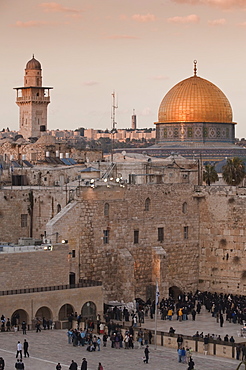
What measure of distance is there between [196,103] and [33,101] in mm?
16049

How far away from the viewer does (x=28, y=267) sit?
3878cm

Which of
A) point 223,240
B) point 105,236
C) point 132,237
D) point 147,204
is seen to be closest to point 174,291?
point 223,240

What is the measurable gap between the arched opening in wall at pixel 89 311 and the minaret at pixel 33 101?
159 feet

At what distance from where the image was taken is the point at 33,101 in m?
87.6

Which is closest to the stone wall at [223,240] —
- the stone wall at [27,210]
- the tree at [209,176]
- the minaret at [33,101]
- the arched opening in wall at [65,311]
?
the stone wall at [27,210]

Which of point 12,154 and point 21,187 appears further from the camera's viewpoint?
point 12,154

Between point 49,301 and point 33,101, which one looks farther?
point 33,101

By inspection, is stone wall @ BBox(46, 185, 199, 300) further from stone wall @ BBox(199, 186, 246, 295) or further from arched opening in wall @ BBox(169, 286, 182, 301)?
stone wall @ BBox(199, 186, 246, 295)

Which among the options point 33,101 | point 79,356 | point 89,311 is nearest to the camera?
point 79,356

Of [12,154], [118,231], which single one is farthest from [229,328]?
[12,154]

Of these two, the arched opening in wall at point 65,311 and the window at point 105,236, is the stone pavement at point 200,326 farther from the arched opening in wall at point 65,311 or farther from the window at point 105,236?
the window at point 105,236

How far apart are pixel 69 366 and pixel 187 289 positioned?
1762 cm

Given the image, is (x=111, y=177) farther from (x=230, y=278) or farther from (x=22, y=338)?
(x=22, y=338)

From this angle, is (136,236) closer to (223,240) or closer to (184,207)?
(184,207)
